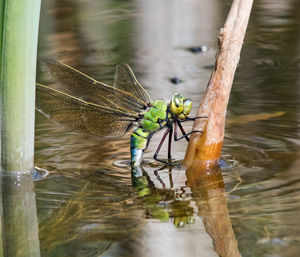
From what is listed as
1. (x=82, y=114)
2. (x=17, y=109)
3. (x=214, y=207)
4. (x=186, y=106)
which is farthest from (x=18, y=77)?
(x=214, y=207)

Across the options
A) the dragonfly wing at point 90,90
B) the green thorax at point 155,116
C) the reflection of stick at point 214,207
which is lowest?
the reflection of stick at point 214,207

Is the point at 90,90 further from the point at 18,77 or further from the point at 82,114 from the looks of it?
the point at 18,77

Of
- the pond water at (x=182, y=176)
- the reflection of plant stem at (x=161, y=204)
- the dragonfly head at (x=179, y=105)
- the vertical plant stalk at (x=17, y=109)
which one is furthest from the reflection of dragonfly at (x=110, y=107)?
the vertical plant stalk at (x=17, y=109)

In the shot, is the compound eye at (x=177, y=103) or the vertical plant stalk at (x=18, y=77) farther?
the compound eye at (x=177, y=103)

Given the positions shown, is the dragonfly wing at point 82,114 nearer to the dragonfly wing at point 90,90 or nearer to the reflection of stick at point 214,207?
the dragonfly wing at point 90,90

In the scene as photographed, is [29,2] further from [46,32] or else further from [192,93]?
[46,32]

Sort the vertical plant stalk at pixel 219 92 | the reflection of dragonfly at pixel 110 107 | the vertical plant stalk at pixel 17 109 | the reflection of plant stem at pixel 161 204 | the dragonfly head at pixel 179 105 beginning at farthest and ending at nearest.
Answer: the reflection of dragonfly at pixel 110 107, the dragonfly head at pixel 179 105, the vertical plant stalk at pixel 219 92, the vertical plant stalk at pixel 17 109, the reflection of plant stem at pixel 161 204

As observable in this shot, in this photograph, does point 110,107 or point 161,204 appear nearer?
point 161,204

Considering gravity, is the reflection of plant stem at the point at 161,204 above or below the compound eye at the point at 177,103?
below

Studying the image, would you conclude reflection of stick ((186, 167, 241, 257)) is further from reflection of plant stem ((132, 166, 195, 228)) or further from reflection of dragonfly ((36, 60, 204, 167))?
reflection of dragonfly ((36, 60, 204, 167))
